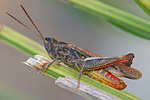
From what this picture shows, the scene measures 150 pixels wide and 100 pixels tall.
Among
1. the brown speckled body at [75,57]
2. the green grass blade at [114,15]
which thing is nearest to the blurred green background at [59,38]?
the brown speckled body at [75,57]

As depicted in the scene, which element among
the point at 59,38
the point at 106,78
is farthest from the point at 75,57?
the point at 59,38

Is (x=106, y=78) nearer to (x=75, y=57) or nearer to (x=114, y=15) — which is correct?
(x=75, y=57)

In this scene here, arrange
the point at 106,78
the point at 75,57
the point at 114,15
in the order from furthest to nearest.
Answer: the point at 75,57 < the point at 106,78 < the point at 114,15

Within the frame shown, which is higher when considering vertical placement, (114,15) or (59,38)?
(59,38)

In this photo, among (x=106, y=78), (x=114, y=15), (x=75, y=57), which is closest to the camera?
(x=114, y=15)

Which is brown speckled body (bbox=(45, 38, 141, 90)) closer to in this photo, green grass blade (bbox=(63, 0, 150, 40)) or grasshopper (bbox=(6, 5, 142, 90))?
grasshopper (bbox=(6, 5, 142, 90))

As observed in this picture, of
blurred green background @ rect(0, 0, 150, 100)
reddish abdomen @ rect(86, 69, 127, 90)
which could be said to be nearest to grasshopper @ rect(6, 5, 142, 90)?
reddish abdomen @ rect(86, 69, 127, 90)

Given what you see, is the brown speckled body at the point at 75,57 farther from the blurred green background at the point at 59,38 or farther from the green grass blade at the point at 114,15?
the blurred green background at the point at 59,38

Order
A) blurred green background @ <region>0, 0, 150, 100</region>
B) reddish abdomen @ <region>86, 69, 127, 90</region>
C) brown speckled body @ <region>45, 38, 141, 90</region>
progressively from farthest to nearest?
1. blurred green background @ <region>0, 0, 150, 100</region>
2. brown speckled body @ <region>45, 38, 141, 90</region>
3. reddish abdomen @ <region>86, 69, 127, 90</region>
